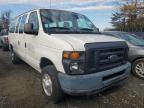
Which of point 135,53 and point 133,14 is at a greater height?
point 133,14

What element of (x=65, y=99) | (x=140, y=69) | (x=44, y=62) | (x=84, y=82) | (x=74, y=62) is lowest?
(x=65, y=99)

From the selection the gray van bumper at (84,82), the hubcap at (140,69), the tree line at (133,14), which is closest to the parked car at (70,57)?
the gray van bumper at (84,82)

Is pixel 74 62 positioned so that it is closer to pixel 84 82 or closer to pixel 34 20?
pixel 84 82

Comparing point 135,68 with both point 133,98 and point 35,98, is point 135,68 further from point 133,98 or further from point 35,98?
point 35,98

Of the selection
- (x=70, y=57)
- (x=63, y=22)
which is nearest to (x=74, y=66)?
(x=70, y=57)

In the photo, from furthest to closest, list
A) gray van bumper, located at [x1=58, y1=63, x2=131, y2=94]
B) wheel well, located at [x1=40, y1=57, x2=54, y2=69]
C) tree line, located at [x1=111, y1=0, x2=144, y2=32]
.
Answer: tree line, located at [x1=111, y1=0, x2=144, y2=32] → wheel well, located at [x1=40, y1=57, x2=54, y2=69] → gray van bumper, located at [x1=58, y1=63, x2=131, y2=94]

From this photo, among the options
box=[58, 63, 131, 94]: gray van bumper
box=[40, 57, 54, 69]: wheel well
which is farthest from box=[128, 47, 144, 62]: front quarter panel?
box=[40, 57, 54, 69]: wheel well

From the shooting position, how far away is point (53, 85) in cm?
403

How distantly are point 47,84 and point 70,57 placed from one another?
1.06 meters

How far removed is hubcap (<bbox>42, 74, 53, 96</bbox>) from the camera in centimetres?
426

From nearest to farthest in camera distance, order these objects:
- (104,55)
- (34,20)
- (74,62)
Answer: (74,62)
(104,55)
(34,20)

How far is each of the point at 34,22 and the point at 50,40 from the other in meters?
1.18

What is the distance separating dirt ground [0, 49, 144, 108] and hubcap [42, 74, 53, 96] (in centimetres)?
20

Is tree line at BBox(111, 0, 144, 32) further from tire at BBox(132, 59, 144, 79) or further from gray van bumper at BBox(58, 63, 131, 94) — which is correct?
gray van bumper at BBox(58, 63, 131, 94)
